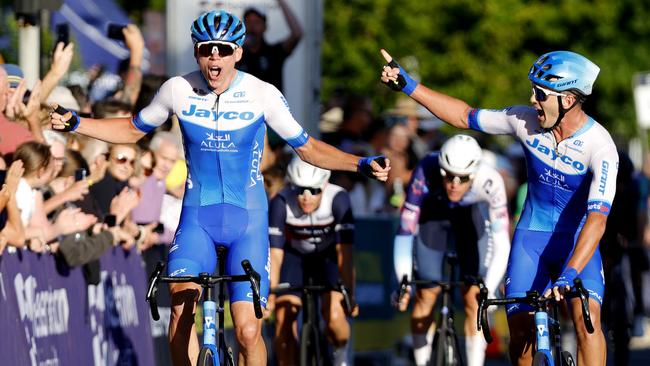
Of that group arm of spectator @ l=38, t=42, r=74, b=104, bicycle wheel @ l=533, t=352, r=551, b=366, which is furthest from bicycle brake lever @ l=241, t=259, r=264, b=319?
arm of spectator @ l=38, t=42, r=74, b=104

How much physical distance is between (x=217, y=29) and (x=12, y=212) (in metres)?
1.72

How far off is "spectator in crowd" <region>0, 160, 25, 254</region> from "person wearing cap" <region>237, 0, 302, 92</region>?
6134 millimetres

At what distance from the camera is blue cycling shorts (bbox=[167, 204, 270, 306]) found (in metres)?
10.1

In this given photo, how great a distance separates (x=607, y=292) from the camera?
A: 642 inches

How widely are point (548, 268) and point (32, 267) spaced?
10.8 ft

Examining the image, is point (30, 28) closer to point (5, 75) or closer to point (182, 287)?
point (5, 75)

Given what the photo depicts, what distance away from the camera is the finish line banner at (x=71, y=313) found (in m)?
10.1

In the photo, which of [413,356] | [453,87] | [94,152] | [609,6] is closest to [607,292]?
[413,356]

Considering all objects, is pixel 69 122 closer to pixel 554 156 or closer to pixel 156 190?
pixel 554 156

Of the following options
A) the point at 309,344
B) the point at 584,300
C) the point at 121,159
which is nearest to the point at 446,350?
the point at 309,344

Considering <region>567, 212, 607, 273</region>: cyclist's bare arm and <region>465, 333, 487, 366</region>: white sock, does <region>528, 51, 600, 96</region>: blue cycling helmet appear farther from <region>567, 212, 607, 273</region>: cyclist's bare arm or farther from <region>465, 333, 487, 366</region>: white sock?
<region>465, 333, 487, 366</region>: white sock

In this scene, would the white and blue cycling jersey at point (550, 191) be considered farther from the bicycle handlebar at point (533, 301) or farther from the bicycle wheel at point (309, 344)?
the bicycle wheel at point (309, 344)

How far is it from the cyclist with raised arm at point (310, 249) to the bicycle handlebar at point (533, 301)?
12.2 feet

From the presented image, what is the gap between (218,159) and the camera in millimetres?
10141
